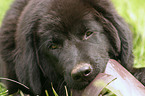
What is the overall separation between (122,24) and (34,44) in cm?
115

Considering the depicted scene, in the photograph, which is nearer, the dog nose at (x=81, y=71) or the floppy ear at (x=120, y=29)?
the dog nose at (x=81, y=71)

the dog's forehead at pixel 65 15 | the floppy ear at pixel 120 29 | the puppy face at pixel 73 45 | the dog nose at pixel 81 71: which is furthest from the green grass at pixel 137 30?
the dog nose at pixel 81 71

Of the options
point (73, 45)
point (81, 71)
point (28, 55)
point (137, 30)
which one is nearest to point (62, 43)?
point (73, 45)

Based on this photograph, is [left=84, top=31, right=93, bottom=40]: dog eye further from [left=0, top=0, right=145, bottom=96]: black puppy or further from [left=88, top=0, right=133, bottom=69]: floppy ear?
[left=88, top=0, right=133, bottom=69]: floppy ear

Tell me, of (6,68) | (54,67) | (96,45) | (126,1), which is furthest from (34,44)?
(126,1)

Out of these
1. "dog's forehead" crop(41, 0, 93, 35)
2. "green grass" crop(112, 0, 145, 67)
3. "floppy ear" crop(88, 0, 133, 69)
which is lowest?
"green grass" crop(112, 0, 145, 67)

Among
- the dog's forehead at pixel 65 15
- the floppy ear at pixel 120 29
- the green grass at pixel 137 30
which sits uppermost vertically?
the dog's forehead at pixel 65 15

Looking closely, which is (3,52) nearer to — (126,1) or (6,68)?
(6,68)

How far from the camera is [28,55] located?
8.94ft

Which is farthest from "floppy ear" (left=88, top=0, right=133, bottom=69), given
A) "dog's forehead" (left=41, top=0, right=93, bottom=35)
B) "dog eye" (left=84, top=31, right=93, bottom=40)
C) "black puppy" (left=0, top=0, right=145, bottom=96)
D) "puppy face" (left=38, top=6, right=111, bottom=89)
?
"dog eye" (left=84, top=31, right=93, bottom=40)

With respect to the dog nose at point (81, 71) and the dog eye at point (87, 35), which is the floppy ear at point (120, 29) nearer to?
the dog eye at point (87, 35)

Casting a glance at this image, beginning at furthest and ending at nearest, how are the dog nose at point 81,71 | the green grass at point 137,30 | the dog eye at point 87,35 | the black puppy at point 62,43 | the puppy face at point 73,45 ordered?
the green grass at point 137,30, the dog eye at point 87,35, the black puppy at point 62,43, the puppy face at point 73,45, the dog nose at point 81,71

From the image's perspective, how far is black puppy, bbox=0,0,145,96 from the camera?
2465 millimetres

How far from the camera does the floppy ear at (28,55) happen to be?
2.71 metres
